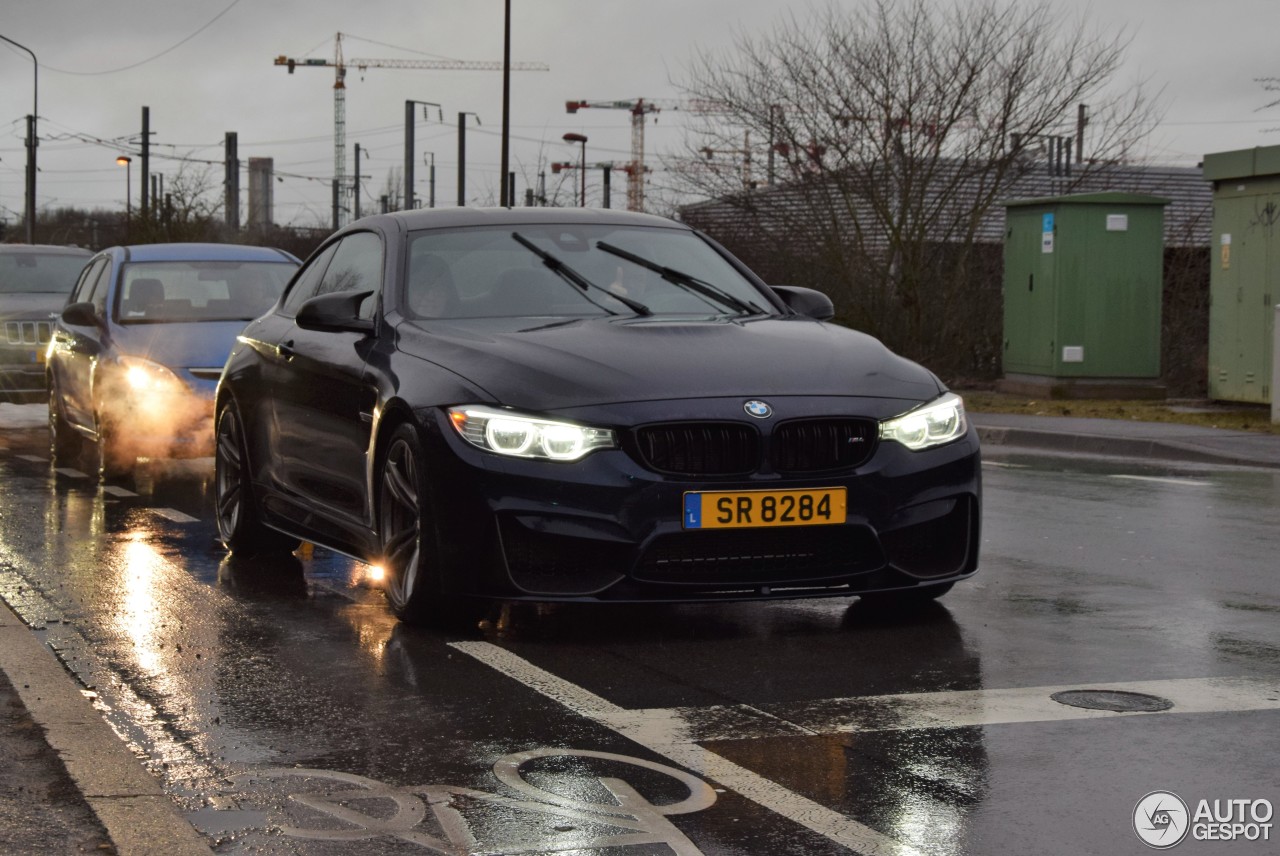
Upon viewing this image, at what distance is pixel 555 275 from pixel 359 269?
3.30 feet

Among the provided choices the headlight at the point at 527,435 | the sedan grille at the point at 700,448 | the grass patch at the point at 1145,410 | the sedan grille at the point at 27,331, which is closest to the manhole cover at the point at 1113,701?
the sedan grille at the point at 700,448

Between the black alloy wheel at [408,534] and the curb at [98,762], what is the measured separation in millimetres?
1235

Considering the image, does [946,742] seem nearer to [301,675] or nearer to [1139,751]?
[1139,751]

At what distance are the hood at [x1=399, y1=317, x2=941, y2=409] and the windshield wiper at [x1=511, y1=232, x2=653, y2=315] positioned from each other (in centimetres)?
18

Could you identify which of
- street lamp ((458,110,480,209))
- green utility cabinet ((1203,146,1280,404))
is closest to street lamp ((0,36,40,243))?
street lamp ((458,110,480,209))

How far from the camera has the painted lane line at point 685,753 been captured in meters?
4.38

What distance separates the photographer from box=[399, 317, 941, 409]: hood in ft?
22.0

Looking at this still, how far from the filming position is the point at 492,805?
4.64m

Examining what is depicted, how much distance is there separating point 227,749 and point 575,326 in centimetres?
258

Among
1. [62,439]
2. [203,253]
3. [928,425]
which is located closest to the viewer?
[928,425]

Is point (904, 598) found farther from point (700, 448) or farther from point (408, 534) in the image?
point (408, 534)

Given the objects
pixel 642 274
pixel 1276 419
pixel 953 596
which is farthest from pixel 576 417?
pixel 1276 419

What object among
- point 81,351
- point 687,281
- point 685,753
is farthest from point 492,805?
point 81,351

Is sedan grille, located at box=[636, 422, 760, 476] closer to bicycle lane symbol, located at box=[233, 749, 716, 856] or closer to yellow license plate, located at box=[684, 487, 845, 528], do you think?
yellow license plate, located at box=[684, 487, 845, 528]
